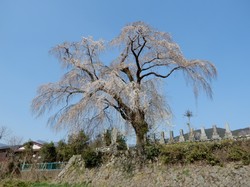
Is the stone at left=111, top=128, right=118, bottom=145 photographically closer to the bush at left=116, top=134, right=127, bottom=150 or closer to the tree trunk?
the bush at left=116, top=134, right=127, bottom=150

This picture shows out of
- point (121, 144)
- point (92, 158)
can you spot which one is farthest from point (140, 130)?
point (92, 158)

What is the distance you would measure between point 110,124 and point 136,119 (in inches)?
45.4

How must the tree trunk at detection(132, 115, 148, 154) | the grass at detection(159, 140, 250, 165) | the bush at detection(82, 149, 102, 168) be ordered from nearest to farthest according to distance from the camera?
the grass at detection(159, 140, 250, 165)
the tree trunk at detection(132, 115, 148, 154)
the bush at detection(82, 149, 102, 168)

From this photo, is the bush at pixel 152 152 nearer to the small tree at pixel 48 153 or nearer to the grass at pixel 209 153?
the grass at pixel 209 153

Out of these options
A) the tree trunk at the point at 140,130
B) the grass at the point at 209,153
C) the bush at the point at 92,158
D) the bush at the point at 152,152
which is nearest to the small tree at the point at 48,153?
the bush at the point at 92,158

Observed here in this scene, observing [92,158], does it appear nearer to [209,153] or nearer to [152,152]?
[152,152]

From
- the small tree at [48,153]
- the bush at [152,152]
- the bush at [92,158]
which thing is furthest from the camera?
the small tree at [48,153]

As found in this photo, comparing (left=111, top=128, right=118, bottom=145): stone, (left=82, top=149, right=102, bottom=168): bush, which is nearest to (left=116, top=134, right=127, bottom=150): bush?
(left=111, top=128, right=118, bottom=145): stone

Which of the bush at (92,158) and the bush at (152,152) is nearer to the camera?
A: the bush at (152,152)

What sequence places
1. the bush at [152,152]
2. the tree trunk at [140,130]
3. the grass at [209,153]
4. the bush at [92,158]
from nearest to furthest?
1. the grass at [209,153]
2. the bush at [152,152]
3. the tree trunk at [140,130]
4. the bush at [92,158]

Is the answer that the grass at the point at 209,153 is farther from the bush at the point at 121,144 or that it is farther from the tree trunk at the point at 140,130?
the bush at the point at 121,144

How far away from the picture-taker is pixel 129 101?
10.2 metres

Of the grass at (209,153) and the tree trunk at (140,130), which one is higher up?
the tree trunk at (140,130)

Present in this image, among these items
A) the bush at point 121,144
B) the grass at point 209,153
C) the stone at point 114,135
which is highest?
the stone at point 114,135
